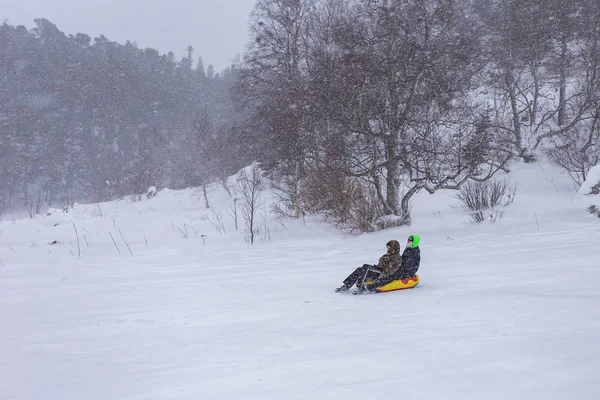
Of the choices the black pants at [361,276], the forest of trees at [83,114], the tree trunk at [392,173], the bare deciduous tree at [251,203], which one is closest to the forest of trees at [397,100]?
the tree trunk at [392,173]

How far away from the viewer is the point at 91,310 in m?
6.02

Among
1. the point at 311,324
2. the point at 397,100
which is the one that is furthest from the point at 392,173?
the point at 311,324

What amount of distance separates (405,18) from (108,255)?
1132cm

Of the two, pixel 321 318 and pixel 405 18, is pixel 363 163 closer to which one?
pixel 405 18

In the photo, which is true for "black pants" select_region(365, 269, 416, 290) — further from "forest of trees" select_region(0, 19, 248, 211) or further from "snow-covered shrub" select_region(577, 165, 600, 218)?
"forest of trees" select_region(0, 19, 248, 211)

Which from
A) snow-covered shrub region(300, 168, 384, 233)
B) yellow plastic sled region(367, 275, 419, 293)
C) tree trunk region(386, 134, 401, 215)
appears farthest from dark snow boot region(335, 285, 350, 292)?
tree trunk region(386, 134, 401, 215)

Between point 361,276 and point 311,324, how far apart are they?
202 centimetres

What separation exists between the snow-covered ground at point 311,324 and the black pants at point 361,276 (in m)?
0.36

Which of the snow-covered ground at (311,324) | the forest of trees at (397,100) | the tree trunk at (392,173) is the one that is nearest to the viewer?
the snow-covered ground at (311,324)

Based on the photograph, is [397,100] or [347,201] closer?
[397,100]

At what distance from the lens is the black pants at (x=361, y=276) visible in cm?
667

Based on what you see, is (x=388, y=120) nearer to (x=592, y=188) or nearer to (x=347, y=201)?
(x=347, y=201)

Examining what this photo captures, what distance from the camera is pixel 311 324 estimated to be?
4.87m

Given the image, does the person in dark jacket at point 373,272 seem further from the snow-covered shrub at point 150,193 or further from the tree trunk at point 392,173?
the snow-covered shrub at point 150,193
